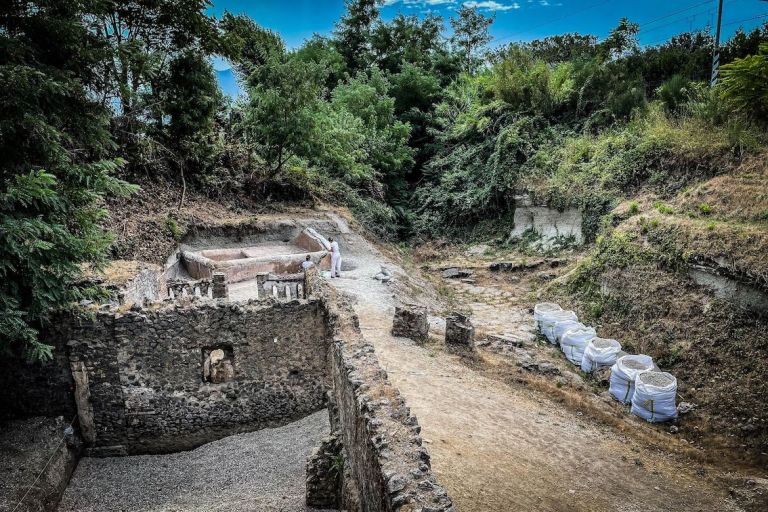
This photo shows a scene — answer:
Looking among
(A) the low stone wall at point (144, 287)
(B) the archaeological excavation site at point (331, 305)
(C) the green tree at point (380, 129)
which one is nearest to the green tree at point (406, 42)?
(C) the green tree at point (380, 129)

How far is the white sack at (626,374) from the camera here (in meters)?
9.75

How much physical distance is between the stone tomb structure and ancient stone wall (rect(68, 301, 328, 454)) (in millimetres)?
17

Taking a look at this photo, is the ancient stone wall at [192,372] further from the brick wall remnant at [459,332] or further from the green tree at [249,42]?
the green tree at [249,42]

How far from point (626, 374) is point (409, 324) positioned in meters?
4.61

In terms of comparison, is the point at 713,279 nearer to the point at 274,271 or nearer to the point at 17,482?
the point at 274,271

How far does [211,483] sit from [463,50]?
107 ft

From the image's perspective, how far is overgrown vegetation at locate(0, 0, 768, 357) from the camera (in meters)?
7.82

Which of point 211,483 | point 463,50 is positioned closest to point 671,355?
point 211,483

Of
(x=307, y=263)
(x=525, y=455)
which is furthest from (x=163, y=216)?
(x=525, y=455)

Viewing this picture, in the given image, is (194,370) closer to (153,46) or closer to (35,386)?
(35,386)

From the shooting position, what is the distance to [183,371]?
28.4 ft

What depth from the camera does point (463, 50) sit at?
112 ft

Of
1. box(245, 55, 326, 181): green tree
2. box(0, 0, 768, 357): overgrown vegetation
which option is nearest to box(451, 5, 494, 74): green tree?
box(0, 0, 768, 357): overgrown vegetation

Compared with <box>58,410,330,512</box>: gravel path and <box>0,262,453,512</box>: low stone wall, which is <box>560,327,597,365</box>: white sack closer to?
<box>0,262,453,512</box>: low stone wall
